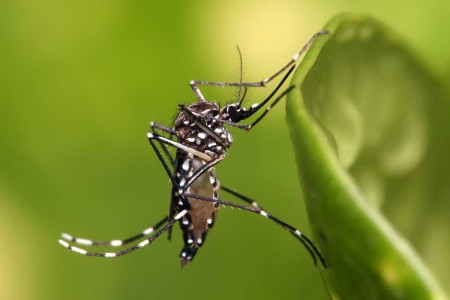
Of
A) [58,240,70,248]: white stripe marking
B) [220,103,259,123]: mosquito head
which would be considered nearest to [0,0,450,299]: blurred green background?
[58,240,70,248]: white stripe marking

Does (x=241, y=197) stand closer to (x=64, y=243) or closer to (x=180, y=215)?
(x=180, y=215)

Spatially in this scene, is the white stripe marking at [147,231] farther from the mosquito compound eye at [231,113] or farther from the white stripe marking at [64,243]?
the mosquito compound eye at [231,113]

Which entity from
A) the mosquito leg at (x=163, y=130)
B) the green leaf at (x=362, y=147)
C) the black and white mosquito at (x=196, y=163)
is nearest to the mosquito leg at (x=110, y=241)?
the black and white mosquito at (x=196, y=163)

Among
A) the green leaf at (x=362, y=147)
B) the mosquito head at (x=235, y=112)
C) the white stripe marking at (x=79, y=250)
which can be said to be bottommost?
the green leaf at (x=362, y=147)

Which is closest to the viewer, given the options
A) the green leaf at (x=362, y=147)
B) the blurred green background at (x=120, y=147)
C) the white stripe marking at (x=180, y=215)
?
the green leaf at (x=362, y=147)

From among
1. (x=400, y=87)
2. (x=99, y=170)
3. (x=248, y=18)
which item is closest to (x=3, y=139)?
(x=99, y=170)

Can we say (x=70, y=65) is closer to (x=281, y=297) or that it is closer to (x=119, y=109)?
(x=119, y=109)

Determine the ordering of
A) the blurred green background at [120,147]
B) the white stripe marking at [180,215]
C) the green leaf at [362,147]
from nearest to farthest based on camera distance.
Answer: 1. the green leaf at [362,147]
2. the blurred green background at [120,147]
3. the white stripe marking at [180,215]
